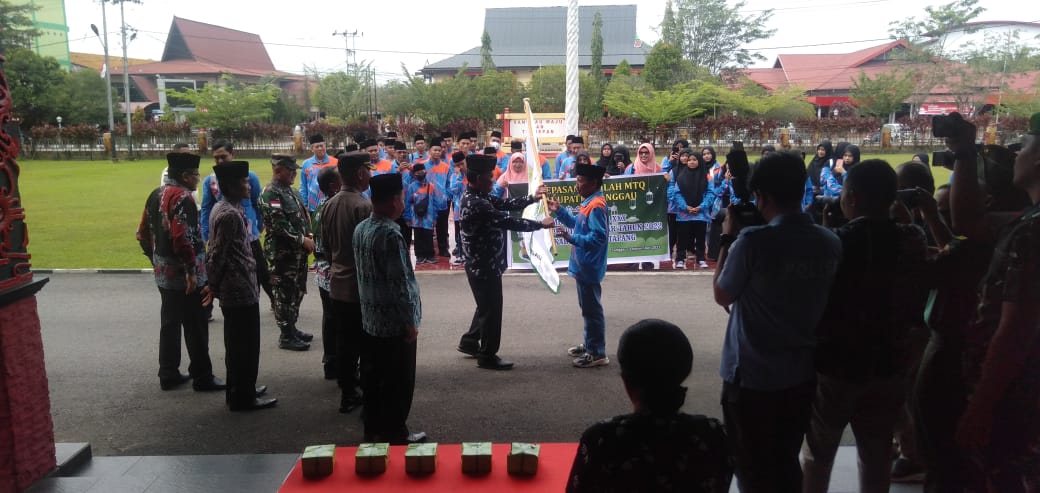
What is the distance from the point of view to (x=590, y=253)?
5.71 metres

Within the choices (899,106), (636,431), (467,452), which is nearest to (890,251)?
(636,431)

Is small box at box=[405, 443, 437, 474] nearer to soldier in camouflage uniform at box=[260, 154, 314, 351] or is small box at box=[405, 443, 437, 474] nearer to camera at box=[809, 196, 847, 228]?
camera at box=[809, 196, 847, 228]

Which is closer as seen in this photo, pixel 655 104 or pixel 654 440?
pixel 654 440

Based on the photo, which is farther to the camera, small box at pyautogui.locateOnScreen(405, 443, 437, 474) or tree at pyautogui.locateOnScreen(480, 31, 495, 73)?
tree at pyautogui.locateOnScreen(480, 31, 495, 73)

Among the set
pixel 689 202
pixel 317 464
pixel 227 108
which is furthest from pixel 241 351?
pixel 227 108

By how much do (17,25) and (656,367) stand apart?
44.9 m

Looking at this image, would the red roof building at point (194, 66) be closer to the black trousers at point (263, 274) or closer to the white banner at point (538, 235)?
the black trousers at point (263, 274)

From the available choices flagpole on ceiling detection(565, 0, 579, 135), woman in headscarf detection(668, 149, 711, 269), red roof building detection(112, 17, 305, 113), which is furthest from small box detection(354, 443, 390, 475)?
red roof building detection(112, 17, 305, 113)

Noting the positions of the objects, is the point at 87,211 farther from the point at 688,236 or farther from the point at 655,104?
the point at 655,104

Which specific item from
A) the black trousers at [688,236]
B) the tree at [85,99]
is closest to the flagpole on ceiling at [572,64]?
the black trousers at [688,236]

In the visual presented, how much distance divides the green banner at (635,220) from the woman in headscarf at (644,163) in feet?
2.51

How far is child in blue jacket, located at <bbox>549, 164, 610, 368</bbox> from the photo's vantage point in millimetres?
5629

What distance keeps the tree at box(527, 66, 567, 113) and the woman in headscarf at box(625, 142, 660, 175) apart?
99.6 ft

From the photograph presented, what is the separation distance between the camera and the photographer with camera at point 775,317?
266 centimetres
